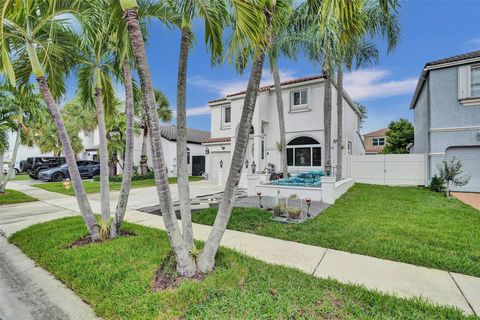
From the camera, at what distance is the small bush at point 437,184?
12.0m

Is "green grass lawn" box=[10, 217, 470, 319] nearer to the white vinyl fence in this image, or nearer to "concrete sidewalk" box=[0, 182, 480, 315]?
"concrete sidewalk" box=[0, 182, 480, 315]

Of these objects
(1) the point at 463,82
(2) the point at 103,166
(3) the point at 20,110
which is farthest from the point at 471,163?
(3) the point at 20,110

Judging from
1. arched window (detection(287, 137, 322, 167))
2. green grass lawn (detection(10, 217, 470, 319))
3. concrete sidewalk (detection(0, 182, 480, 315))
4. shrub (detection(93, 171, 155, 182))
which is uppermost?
arched window (detection(287, 137, 322, 167))

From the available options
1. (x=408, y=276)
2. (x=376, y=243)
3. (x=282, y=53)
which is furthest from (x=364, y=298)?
(x=282, y=53)

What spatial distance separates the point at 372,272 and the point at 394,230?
103 inches

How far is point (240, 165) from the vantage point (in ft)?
10.8

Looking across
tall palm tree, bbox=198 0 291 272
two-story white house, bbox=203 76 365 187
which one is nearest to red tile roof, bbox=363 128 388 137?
two-story white house, bbox=203 76 365 187

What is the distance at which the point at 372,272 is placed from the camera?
377 cm

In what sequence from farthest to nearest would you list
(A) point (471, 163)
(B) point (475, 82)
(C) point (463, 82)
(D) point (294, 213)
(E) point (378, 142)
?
1. (E) point (378, 142)
2. (A) point (471, 163)
3. (C) point (463, 82)
4. (B) point (475, 82)
5. (D) point (294, 213)

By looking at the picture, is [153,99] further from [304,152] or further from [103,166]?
[304,152]

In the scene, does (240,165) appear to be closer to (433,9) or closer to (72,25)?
(72,25)

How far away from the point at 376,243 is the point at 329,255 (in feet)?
4.17

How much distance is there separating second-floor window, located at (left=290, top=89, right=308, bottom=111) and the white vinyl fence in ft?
16.4

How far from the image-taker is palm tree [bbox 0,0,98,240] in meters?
4.37
